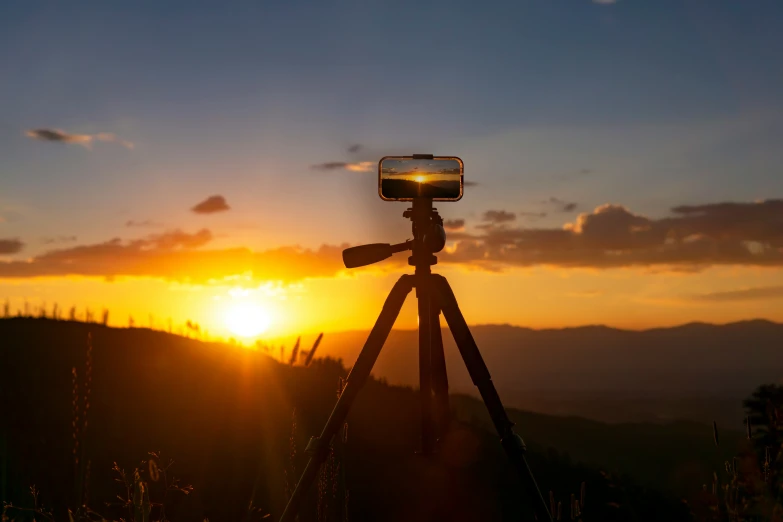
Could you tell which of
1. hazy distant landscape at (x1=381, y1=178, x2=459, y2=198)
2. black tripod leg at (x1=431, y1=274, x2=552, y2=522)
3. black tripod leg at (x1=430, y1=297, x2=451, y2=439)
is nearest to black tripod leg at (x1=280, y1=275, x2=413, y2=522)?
black tripod leg at (x1=431, y1=274, x2=552, y2=522)

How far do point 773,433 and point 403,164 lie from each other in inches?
109

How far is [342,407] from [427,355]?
670 mm

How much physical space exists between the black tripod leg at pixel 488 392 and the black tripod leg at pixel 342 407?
1.21 ft

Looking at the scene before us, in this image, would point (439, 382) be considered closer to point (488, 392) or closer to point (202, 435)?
point (488, 392)

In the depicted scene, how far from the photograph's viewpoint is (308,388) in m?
11.7

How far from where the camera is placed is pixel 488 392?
4.21m

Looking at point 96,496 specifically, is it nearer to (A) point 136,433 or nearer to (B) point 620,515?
(A) point 136,433

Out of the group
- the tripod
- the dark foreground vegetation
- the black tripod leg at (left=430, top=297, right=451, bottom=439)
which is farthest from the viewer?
the dark foreground vegetation

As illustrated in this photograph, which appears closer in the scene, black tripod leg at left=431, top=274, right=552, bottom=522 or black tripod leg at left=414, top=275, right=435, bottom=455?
black tripod leg at left=431, top=274, right=552, bottom=522

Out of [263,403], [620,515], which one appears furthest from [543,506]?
[620,515]

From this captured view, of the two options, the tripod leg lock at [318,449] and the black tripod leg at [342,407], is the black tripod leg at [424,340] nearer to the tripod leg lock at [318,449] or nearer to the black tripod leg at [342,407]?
the black tripod leg at [342,407]

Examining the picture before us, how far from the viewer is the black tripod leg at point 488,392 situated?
4.07m

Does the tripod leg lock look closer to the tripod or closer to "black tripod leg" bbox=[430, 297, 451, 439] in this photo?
the tripod

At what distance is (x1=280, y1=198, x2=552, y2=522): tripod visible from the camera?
4.20m
